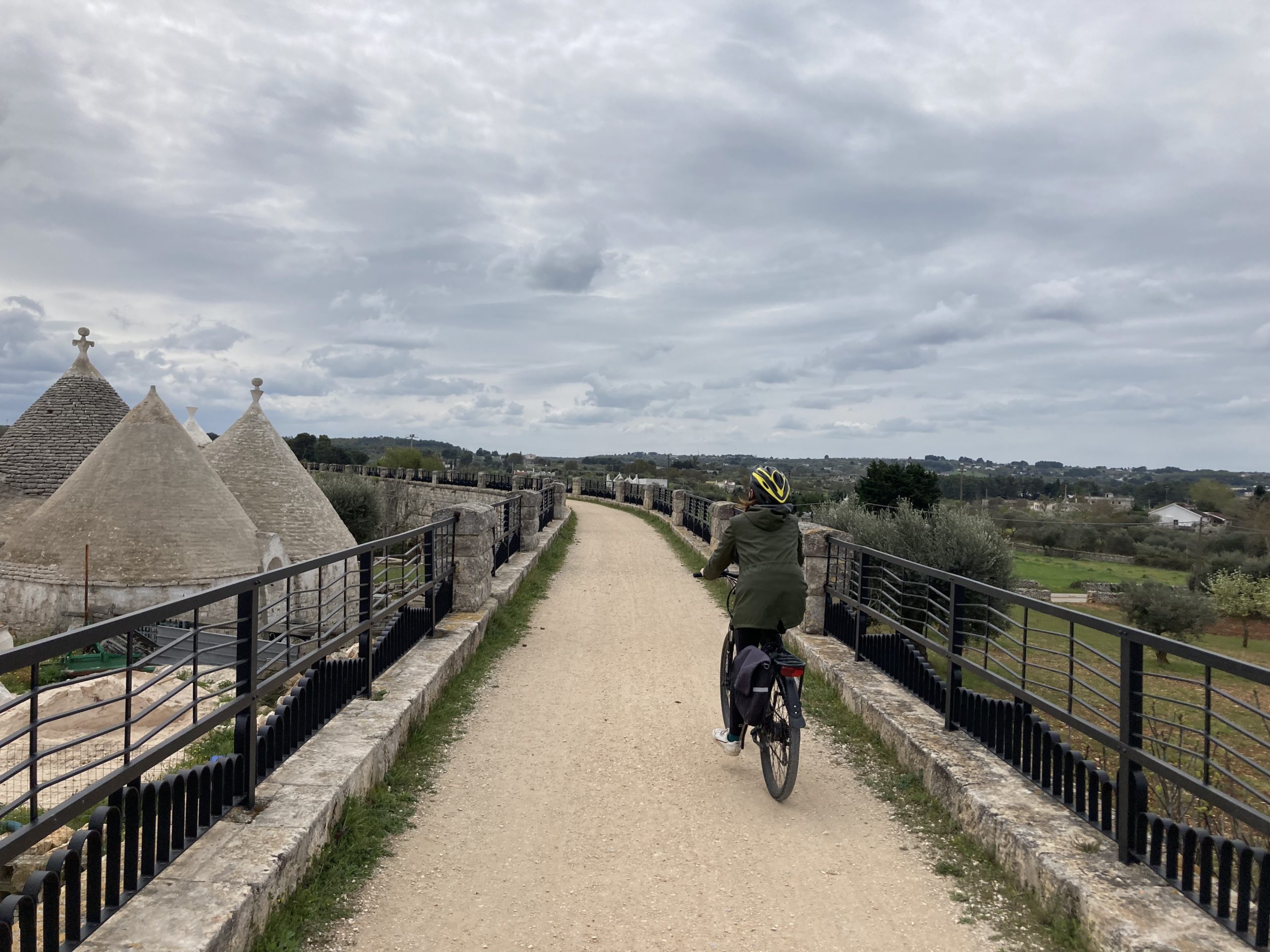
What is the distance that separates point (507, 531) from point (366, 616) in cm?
799

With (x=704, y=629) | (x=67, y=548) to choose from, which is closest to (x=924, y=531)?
(x=704, y=629)

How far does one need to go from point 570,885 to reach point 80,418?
24.7 meters

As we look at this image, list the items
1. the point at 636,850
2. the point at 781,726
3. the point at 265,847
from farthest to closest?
the point at 781,726 → the point at 636,850 → the point at 265,847

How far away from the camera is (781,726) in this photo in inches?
194

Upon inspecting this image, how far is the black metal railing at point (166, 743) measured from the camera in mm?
2600

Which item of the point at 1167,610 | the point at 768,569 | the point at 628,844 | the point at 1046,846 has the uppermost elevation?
the point at 768,569

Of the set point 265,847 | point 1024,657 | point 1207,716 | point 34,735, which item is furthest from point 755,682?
point 34,735

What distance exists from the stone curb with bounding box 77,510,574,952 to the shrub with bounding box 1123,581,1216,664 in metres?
25.1

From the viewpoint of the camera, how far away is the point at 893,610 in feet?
24.0

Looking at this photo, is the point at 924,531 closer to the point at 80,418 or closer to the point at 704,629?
the point at 704,629

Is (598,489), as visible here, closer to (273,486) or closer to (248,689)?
(273,486)

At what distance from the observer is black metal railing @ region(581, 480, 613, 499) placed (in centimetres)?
4256

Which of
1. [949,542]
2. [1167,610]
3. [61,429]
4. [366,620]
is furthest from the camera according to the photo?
[1167,610]

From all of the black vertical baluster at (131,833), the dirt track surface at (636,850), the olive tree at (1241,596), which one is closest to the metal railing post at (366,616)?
the dirt track surface at (636,850)
